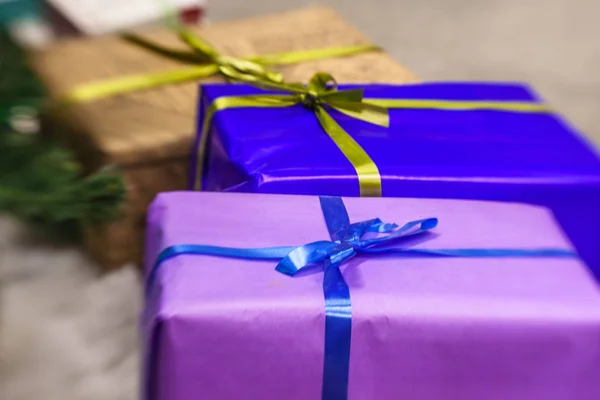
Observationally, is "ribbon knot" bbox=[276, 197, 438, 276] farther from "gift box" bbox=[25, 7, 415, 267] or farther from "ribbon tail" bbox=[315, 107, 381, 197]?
"gift box" bbox=[25, 7, 415, 267]

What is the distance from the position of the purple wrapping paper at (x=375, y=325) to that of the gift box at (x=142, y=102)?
26 centimetres

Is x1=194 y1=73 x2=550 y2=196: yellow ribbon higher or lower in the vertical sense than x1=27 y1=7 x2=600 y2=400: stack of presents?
higher

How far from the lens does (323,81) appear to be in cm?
85

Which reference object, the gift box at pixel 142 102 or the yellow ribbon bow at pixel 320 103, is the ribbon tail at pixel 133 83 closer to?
the gift box at pixel 142 102

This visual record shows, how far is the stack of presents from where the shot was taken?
565mm

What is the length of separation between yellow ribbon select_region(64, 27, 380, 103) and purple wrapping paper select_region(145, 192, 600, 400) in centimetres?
33

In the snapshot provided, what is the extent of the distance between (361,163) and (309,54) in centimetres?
36

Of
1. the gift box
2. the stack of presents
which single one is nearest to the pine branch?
the stack of presents

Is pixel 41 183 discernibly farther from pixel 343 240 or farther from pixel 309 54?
pixel 309 54

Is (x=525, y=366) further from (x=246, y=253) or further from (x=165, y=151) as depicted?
(x=165, y=151)

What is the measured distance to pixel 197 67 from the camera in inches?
40.0

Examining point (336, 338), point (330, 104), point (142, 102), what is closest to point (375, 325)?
point (336, 338)

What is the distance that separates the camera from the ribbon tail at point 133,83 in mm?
945

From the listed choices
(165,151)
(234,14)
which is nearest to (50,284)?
(165,151)
